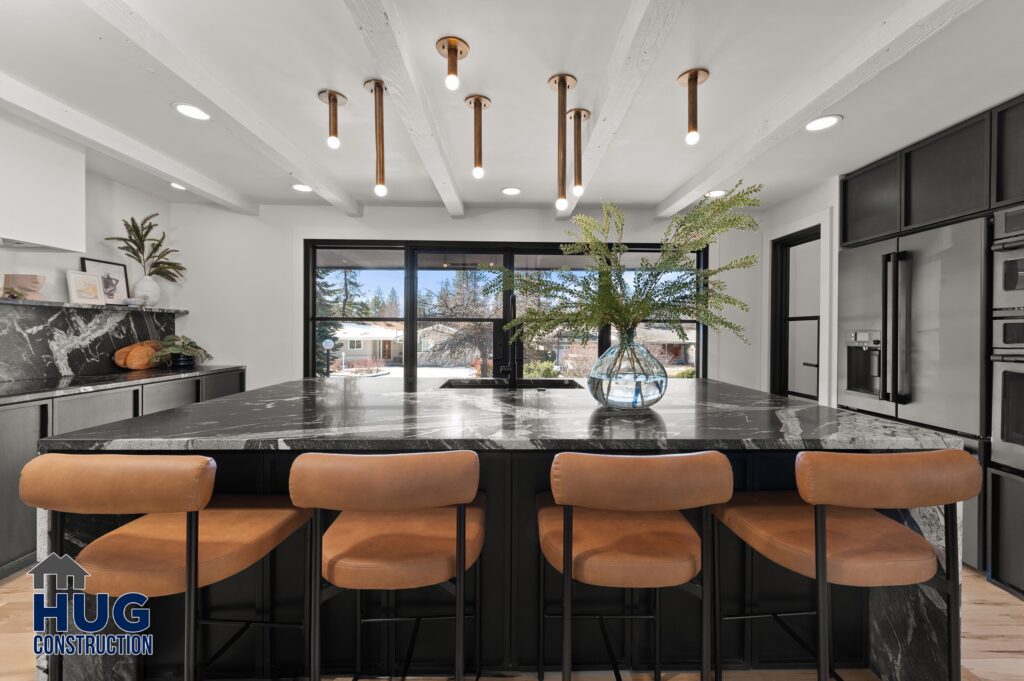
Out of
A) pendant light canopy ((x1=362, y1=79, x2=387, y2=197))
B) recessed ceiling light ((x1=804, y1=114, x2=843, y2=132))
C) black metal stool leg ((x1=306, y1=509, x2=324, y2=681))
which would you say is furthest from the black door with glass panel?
black metal stool leg ((x1=306, y1=509, x2=324, y2=681))

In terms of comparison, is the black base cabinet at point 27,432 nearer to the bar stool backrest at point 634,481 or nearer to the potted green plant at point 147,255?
the potted green plant at point 147,255

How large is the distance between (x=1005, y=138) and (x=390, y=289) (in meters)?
4.25

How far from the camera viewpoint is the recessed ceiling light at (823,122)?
2.54 m

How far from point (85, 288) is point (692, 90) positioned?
4.03 meters

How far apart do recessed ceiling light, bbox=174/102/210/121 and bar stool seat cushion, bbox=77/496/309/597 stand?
2004mm

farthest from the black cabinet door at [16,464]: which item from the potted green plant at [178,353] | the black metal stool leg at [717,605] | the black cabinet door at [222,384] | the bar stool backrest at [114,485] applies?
the black metal stool leg at [717,605]

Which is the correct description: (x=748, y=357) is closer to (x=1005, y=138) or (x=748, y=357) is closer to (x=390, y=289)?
(x=1005, y=138)

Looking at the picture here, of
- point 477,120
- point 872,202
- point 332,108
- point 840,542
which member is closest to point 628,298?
point 840,542

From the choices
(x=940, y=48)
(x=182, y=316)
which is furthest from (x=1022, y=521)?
(x=182, y=316)

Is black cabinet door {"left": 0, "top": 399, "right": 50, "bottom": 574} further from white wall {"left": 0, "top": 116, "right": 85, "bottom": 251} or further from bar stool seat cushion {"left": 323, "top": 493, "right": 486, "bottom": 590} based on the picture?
bar stool seat cushion {"left": 323, "top": 493, "right": 486, "bottom": 590}

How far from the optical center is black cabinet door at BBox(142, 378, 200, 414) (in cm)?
320

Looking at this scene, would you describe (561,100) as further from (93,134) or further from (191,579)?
(93,134)

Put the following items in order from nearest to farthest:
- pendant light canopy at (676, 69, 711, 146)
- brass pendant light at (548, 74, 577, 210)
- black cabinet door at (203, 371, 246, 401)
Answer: pendant light canopy at (676, 69, 711, 146) → brass pendant light at (548, 74, 577, 210) → black cabinet door at (203, 371, 246, 401)

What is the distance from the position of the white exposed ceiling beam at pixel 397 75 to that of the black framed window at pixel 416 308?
63.0 inches
